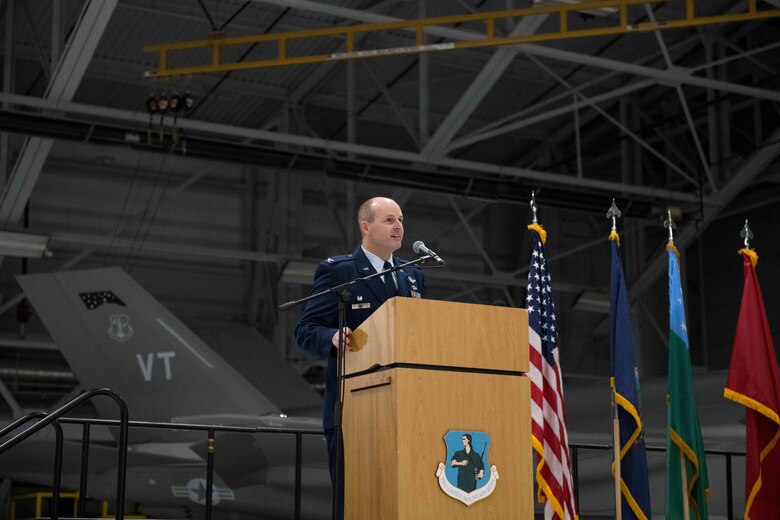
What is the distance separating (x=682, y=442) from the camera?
5.81m

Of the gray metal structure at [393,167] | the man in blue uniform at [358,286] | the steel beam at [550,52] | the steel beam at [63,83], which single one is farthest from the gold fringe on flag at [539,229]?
the gray metal structure at [393,167]

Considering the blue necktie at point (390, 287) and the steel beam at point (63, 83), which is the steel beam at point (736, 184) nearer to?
the steel beam at point (63, 83)

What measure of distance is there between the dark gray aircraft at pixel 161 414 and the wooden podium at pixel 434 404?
6.71 meters

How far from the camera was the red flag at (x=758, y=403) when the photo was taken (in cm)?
576

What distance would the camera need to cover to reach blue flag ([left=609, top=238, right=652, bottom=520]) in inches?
238

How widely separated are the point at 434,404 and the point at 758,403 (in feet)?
9.68

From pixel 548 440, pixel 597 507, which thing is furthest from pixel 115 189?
pixel 548 440

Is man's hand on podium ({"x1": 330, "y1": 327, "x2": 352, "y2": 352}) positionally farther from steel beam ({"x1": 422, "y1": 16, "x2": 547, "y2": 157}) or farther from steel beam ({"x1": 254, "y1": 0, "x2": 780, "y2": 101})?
steel beam ({"x1": 422, "y1": 16, "x2": 547, "y2": 157})

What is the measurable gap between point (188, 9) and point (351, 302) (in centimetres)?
1151

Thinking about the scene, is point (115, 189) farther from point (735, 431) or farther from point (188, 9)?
point (735, 431)

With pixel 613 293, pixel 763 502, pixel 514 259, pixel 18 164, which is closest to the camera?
pixel 763 502

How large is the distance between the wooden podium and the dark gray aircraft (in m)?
6.71

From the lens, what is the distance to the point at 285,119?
1786 centimetres

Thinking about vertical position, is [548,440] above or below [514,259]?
below
